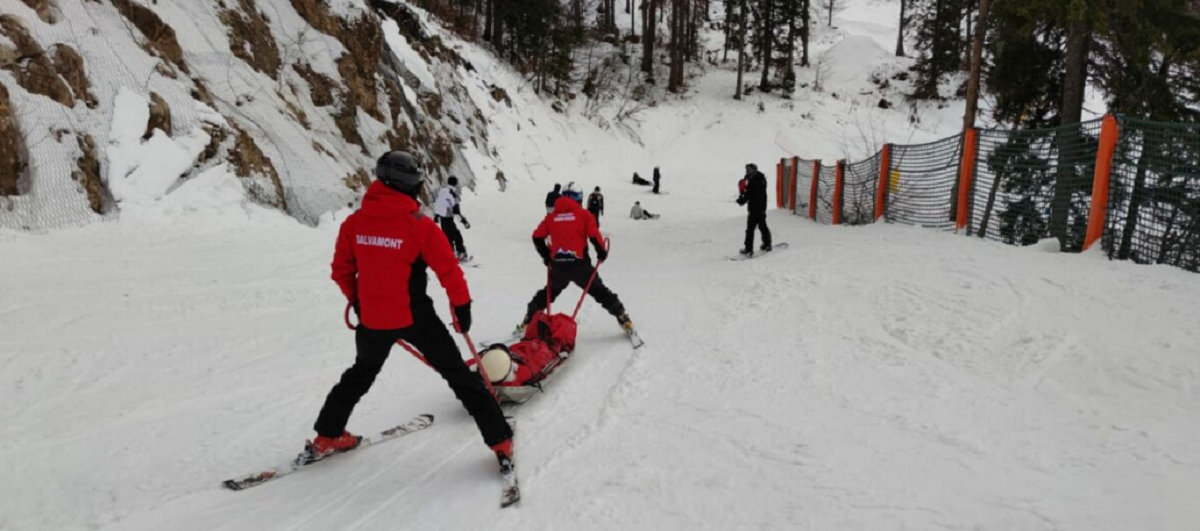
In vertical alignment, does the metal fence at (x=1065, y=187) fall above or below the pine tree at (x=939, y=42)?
below

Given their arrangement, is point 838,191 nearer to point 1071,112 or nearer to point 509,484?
point 1071,112

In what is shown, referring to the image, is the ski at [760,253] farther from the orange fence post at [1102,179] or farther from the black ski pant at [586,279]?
the black ski pant at [586,279]

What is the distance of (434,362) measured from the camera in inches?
137

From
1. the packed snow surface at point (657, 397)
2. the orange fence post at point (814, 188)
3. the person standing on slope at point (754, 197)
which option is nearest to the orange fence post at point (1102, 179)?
the packed snow surface at point (657, 397)

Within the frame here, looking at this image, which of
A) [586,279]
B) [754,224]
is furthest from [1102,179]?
[586,279]

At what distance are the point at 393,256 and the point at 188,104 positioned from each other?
9455mm

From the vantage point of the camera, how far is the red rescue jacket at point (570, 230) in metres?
6.05

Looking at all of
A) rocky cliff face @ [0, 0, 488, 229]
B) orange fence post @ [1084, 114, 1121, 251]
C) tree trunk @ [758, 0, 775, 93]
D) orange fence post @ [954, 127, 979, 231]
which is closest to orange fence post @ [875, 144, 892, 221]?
orange fence post @ [954, 127, 979, 231]

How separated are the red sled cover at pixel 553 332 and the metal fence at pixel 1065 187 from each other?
565 centimetres

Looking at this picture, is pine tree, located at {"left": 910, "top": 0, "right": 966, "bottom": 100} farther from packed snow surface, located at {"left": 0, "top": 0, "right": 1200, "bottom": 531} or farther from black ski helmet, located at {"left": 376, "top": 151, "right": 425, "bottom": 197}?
black ski helmet, located at {"left": 376, "top": 151, "right": 425, "bottom": 197}

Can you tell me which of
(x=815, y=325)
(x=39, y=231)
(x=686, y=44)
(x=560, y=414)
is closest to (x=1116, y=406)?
(x=815, y=325)

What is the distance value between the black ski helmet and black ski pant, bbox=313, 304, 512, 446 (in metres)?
0.66

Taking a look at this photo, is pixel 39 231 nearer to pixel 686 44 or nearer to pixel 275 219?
pixel 275 219

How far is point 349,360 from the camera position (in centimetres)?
556
